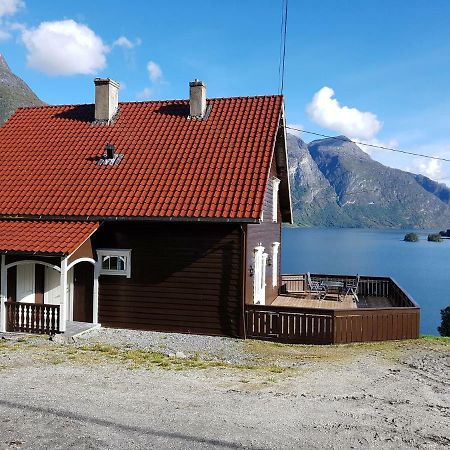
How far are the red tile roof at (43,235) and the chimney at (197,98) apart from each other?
6.21 meters

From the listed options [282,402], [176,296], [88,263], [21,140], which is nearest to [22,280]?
[88,263]

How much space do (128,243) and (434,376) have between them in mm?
9663

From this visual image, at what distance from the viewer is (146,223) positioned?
1513 centimetres

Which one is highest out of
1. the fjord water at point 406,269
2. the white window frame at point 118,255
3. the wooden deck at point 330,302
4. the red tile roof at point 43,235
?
the red tile roof at point 43,235

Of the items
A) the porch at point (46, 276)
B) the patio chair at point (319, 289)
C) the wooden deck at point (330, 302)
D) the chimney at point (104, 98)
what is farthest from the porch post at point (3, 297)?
the patio chair at point (319, 289)

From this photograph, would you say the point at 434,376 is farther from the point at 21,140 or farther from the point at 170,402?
the point at 21,140

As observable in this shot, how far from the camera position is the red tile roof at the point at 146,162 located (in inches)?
590

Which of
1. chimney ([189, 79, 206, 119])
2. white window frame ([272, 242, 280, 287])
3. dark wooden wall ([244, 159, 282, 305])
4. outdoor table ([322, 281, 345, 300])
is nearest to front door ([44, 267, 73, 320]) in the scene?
dark wooden wall ([244, 159, 282, 305])

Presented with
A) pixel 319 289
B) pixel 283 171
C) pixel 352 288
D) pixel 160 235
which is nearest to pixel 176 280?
pixel 160 235

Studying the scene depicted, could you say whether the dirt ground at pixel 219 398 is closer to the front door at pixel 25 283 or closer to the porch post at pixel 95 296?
the porch post at pixel 95 296

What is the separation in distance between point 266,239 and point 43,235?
8257mm

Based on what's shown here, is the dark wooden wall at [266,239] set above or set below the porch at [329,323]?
above

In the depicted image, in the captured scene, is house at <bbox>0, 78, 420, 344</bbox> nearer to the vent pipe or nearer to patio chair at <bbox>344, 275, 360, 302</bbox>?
the vent pipe

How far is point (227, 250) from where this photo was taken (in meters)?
14.5
